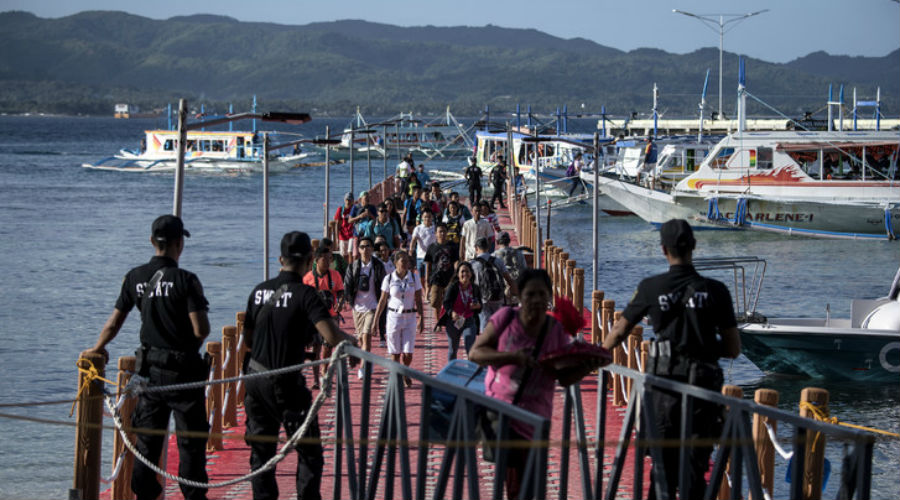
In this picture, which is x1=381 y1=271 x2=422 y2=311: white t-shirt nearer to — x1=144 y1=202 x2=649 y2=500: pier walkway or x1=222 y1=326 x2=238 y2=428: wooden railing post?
x1=144 y1=202 x2=649 y2=500: pier walkway

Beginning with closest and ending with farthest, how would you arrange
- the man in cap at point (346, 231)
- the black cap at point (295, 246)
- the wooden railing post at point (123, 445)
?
the black cap at point (295, 246) < the wooden railing post at point (123, 445) < the man in cap at point (346, 231)

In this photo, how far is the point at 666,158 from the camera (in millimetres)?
49000

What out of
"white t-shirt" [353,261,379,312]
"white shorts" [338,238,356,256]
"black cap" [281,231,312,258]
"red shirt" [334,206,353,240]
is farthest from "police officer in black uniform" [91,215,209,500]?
"red shirt" [334,206,353,240]

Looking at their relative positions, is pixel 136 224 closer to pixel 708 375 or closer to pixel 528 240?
pixel 528 240

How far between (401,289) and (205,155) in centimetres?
7185

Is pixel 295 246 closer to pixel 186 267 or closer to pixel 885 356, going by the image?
pixel 885 356

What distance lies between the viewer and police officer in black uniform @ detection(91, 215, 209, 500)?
7477mm

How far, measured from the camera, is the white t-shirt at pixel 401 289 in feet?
41.6

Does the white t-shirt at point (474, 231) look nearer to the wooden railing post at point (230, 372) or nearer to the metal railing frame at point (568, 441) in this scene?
the wooden railing post at point (230, 372)

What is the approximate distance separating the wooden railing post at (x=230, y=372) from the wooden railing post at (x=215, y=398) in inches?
11.1

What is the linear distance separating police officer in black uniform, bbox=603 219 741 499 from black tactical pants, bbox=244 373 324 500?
1981mm

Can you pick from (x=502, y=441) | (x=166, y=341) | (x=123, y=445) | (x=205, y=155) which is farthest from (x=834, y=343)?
(x=205, y=155)

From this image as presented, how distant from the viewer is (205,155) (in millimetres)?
82375

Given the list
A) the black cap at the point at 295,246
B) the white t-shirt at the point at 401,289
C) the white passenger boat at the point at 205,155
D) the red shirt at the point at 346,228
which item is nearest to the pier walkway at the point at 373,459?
the white t-shirt at the point at 401,289
